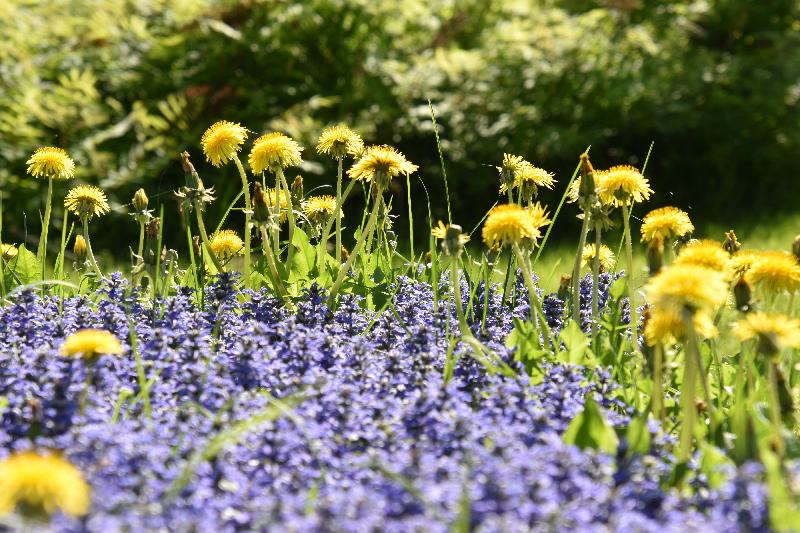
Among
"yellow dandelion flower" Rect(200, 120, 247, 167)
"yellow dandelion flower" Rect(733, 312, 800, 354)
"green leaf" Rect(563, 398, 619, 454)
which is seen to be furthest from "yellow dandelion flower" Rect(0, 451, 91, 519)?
"yellow dandelion flower" Rect(200, 120, 247, 167)

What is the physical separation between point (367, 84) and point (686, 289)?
5.06m

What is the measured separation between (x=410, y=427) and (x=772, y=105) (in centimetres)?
620

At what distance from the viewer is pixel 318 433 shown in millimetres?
2223

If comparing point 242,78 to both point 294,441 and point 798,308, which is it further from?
point 294,441

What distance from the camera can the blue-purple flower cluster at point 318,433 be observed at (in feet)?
6.10

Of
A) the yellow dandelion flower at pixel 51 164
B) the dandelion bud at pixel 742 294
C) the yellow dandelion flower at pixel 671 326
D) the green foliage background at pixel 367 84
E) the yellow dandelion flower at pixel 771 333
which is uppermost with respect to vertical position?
the green foliage background at pixel 367 84

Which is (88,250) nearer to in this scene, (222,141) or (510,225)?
(222,141)

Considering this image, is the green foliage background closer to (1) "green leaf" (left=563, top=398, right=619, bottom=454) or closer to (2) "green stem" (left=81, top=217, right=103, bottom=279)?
(2) "green stem" (left=81, top=217, right=103, bottom=279)

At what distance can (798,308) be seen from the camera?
14.8ft

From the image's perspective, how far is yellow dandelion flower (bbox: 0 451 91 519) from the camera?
1.63 m

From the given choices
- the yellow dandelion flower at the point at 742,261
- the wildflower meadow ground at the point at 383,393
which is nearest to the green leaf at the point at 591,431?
the wildflower meadow ground at the point at 383,393

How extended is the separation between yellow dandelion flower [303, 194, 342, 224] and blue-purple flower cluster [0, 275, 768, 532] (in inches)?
31.2

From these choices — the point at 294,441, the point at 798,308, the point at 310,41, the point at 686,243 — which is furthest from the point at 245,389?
the point at 310,41

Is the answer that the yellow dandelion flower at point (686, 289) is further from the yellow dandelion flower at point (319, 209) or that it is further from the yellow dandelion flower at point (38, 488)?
the yellow dandelion flower at point (319, 209)
